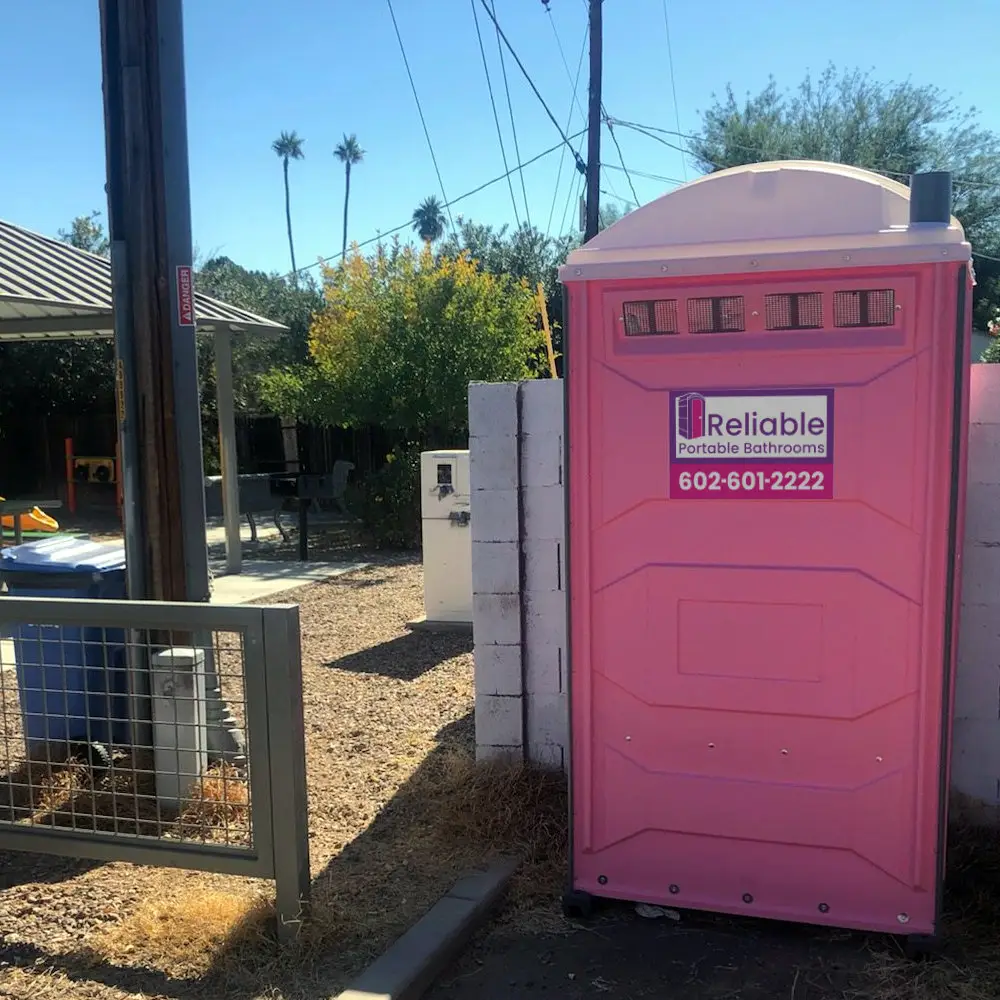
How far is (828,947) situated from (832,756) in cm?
63

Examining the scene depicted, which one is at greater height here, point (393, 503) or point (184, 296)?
point (184, 296)

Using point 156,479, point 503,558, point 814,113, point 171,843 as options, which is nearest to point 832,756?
point 503,558

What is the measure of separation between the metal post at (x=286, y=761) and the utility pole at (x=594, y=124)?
12.9 metres

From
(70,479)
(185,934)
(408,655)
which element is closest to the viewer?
(185,934)

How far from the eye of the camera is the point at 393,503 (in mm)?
11914

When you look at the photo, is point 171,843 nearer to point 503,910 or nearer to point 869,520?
point 503,910

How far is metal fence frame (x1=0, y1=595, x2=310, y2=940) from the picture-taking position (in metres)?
3.07

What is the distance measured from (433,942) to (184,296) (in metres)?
2.77

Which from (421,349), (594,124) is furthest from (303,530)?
(594,124)

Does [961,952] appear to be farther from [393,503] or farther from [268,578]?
[393,503]

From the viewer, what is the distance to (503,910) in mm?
3430

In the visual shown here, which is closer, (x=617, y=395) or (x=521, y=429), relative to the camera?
(x=617, y=395)

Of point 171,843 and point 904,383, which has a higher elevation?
point 904,383

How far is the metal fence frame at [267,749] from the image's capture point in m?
3.07
